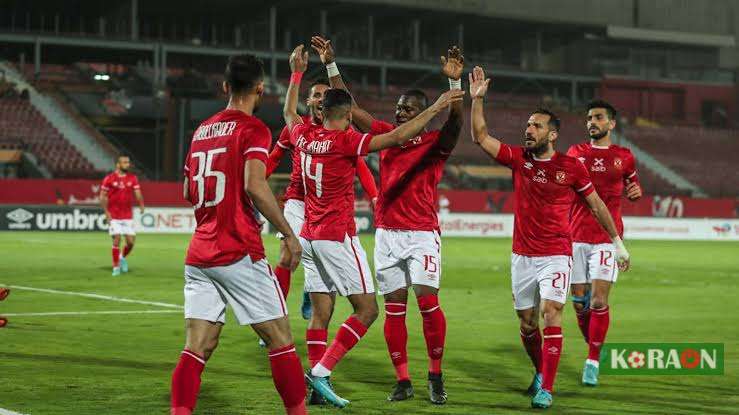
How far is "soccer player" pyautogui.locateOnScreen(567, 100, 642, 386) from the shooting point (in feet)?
33.3

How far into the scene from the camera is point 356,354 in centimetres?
1100

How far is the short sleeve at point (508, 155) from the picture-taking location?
345 inches

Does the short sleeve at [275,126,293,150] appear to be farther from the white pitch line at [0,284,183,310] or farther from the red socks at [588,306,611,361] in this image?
the white pitch line at [0,284,183,310]

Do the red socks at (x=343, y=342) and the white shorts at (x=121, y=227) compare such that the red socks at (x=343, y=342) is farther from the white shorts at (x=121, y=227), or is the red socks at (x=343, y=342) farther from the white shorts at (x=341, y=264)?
the white shorts at (x=121, y=227)

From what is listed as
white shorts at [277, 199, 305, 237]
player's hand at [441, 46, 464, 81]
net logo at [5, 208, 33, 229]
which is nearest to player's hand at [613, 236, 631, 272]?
player's hand at [441, 46, 464, 81]

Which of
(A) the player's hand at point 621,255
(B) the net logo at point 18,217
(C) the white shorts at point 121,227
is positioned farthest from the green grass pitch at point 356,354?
(B) the net logo at point 18,217

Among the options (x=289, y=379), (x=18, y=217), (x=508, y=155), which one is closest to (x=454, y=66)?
(x=508, y=155)

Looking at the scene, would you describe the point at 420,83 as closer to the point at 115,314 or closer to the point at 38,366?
the point at 115,314

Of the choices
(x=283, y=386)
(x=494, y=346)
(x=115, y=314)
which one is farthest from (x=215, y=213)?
(x=115, y=314)

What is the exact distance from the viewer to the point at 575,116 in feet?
206

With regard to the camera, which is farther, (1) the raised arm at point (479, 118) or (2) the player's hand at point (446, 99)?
(1) the raised arm at point (479, 118)

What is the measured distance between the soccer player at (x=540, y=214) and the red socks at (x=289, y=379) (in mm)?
2738

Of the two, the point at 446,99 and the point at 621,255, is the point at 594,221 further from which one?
the point at 446,99

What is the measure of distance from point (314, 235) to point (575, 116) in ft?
183
